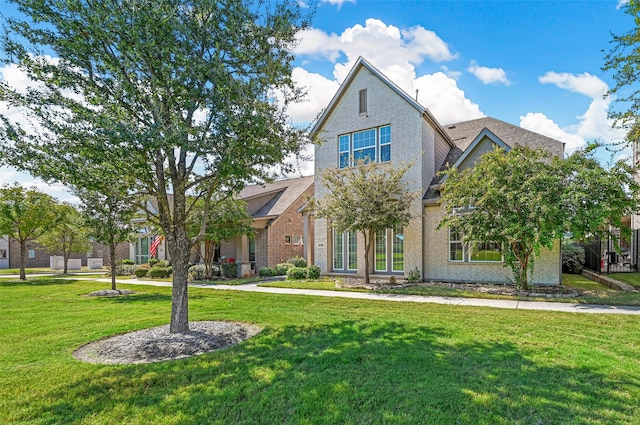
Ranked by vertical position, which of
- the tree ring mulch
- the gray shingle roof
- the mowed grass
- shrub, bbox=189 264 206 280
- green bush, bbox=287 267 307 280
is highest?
the gray shingle roof

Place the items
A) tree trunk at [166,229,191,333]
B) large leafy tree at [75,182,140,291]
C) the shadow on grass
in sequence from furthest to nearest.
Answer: large leafy tree at [75,182,140,291]
tree trunk at [166,229,191,333]
the shadow on grass

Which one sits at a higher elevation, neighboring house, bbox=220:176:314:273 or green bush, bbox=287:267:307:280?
neighboring house, bbox=220:176:314:273

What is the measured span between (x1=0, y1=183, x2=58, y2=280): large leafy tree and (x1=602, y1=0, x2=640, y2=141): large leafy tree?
26351 millimetres

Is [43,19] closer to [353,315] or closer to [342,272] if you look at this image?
[353,315]

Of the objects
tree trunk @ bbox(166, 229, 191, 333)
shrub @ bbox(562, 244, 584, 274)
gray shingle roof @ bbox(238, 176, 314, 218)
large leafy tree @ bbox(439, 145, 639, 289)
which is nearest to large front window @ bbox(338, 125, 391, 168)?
gray shingle roof @ bbox(238, 176, 314, 218)

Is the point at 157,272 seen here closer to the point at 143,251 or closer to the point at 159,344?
the point at 143,251

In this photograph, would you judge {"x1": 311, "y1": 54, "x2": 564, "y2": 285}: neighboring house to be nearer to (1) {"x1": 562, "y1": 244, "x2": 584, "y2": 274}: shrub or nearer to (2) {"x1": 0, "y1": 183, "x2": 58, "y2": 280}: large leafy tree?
(1) {"x1": 562, "y1": 244, "x2": 584, "y2": 274}: shrub

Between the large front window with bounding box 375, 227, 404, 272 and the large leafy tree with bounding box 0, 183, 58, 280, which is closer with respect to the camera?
the large front window with bounding box 375, 227, 404, 272

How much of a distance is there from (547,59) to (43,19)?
15785 mm

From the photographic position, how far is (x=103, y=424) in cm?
378

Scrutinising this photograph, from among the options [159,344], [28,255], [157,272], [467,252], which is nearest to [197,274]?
[157,272]

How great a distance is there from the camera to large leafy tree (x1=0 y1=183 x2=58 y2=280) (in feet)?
65.6

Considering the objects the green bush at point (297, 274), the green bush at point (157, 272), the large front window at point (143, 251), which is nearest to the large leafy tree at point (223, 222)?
the green bush at point (297, 274)

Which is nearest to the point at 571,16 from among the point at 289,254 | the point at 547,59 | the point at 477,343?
the point at 547,59
